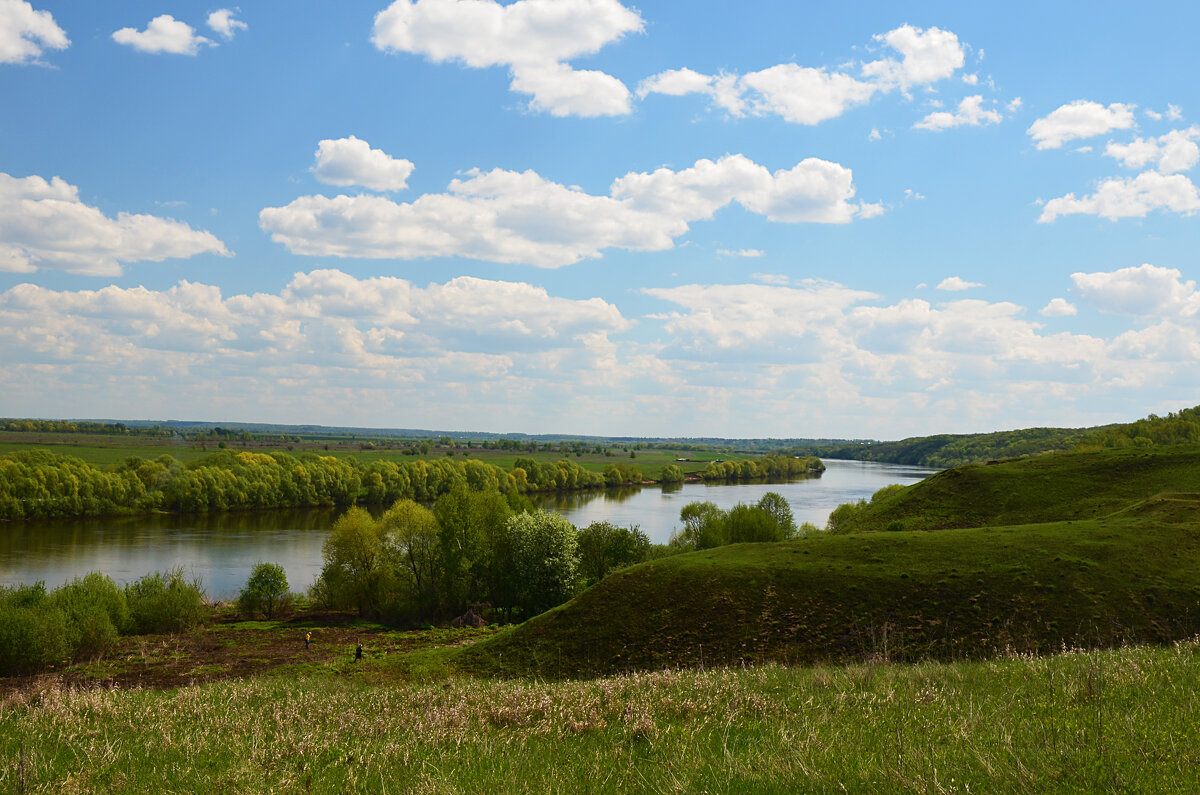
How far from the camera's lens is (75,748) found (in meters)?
9.27

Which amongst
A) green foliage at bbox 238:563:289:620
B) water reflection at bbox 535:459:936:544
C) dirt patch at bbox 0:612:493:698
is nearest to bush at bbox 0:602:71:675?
dirt patch at bbox 0:612:493:698

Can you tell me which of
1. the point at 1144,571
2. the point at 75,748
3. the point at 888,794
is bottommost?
the point at 1144,571

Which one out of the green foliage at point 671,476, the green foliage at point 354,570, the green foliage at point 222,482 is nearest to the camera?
the green foliage at point 354,570

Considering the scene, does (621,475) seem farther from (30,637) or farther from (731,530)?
(30,637)

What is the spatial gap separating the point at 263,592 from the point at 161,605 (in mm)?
7127

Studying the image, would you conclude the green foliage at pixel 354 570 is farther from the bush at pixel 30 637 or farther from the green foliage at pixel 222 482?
the bush at pixel 30 637

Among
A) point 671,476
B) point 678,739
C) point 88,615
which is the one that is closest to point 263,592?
point 88,615

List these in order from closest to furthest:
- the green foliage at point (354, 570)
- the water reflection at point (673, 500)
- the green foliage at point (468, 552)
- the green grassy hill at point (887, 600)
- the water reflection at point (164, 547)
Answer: the green grassy hill at point (887, 600) → the green foliage at point (354, 570) → the green foliage at point (468, 552) → the water reflection at point (164, 547) → the water reflection at point (673, 500)

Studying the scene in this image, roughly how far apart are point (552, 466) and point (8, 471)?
97.5m

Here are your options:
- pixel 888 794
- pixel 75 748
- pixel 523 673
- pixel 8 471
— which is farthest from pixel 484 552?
pixel 8 471

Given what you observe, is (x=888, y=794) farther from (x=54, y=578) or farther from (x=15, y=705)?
(x=54, y=578)

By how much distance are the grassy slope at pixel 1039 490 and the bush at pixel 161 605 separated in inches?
2167

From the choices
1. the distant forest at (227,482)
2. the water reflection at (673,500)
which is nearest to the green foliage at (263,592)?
the distant forest at (227,482)

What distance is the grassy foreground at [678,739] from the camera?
6180 millimetres
